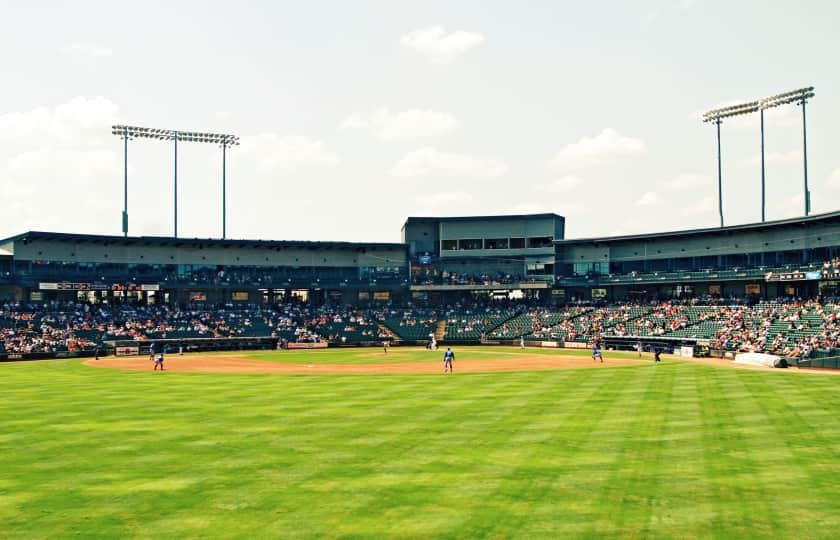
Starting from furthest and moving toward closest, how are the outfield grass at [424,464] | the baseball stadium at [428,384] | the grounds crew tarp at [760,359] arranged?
the grounds crew tarp at [760,359]
the baseball stadium at [428,384]
the outfield grass at [424,464]

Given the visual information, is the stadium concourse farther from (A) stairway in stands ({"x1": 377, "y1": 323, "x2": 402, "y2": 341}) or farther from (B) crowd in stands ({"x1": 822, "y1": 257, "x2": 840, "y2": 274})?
(A) stairway in stands ({"x1": 377, "y1": 323, "x2": 402, "y2": 341})

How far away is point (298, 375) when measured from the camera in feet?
157

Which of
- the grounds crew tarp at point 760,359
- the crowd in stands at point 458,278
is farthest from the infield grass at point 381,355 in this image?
the crowd in stands at point 458,278

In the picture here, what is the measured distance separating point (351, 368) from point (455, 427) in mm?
30466

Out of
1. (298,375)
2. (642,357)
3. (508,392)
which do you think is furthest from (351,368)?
(642,357)

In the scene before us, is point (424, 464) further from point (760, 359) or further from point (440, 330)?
point (440, 330)

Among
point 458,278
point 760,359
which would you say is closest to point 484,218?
point 458,278

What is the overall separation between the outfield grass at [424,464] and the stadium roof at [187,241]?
2284 inches

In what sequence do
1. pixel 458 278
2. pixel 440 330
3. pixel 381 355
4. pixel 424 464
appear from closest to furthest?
pixel 424 464
pixel 381 355
pixel 440 330
pixel 458 278

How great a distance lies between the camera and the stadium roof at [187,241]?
84.9 m

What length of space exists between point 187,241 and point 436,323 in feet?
119

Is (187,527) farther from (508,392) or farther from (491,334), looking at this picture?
(491,334)

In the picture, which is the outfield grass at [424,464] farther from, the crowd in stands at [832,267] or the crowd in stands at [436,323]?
the crowd in stands at [832,267]

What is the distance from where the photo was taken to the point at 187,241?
94562 mm
